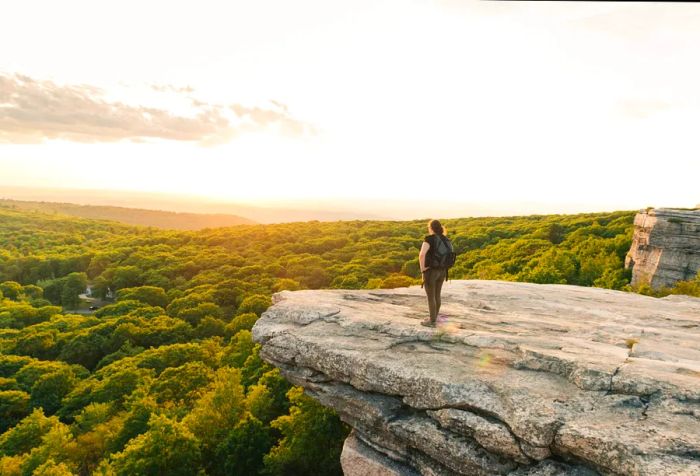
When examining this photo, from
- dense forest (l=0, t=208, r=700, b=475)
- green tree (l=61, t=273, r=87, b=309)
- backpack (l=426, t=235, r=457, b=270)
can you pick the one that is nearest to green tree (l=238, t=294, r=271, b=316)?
dense forest (l=0, t=208, r=700, b=475)

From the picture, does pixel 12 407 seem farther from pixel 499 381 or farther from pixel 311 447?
pixel 499 381

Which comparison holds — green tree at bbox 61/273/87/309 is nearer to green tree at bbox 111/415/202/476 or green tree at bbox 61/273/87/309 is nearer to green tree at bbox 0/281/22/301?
green tree at bbox 0/281/22/301

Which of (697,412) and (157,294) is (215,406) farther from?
(157,294)

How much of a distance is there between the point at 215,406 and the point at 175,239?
13640 cm

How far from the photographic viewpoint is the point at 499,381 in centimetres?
1002

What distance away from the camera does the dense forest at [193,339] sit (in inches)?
1016

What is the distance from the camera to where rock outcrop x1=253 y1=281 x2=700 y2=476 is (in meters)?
8.36

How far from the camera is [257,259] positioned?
11638 centimetres

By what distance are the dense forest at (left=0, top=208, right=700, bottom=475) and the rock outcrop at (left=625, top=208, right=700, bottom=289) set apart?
326 centimetres

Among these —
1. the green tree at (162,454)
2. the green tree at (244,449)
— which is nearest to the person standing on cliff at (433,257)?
the green tree at (244,449)

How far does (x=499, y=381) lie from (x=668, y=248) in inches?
1567

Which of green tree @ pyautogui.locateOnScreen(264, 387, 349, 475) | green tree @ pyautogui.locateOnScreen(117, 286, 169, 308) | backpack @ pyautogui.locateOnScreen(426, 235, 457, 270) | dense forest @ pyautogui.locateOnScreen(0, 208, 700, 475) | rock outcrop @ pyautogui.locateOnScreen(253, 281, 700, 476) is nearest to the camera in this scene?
rock outcrop @ pyautogui.locateOnScreen(253, 281, 700, 476)

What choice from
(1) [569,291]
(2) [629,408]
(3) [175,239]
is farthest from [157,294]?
(2) [629,408]

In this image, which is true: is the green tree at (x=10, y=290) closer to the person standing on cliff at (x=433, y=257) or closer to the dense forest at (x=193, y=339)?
the dense forest at (x=193, y=339)
